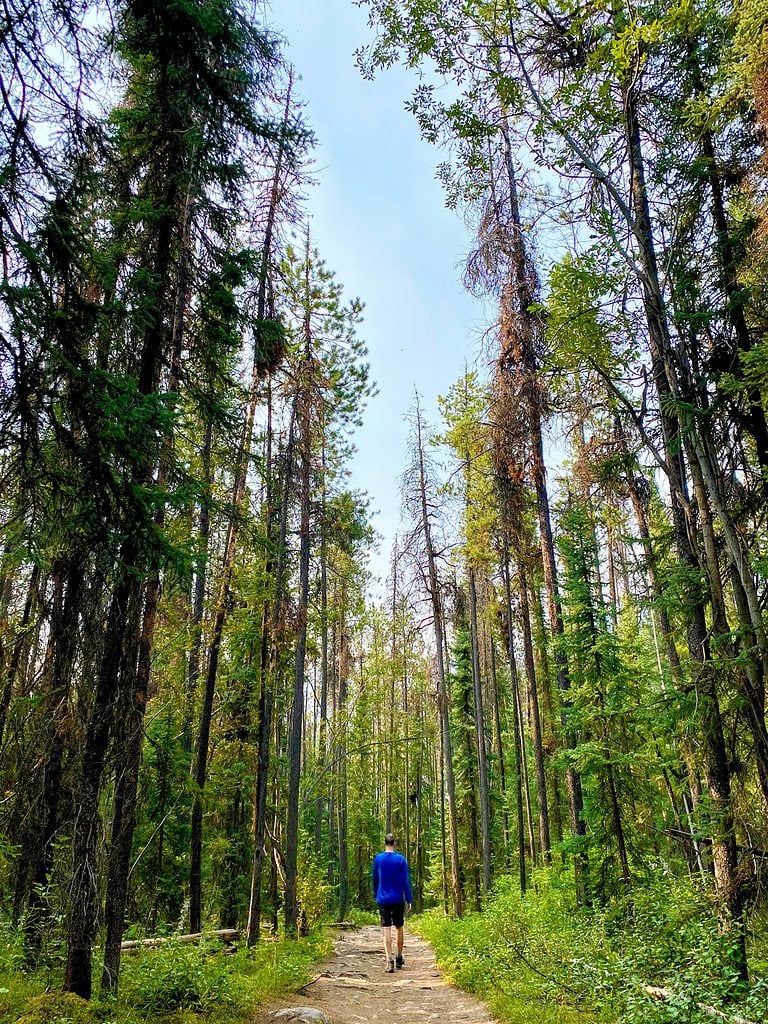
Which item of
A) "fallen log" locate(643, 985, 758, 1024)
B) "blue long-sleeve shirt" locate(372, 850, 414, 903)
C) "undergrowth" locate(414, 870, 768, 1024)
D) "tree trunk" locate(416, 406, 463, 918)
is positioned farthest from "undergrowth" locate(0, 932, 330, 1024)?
"tree trunk" locate(416, 406, 463, 918)

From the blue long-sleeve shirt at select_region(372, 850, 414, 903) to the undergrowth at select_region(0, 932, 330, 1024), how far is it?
2184 mm

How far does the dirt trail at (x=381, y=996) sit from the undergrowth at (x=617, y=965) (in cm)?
32

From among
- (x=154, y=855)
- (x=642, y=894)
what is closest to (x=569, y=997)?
(x=642, y=894)

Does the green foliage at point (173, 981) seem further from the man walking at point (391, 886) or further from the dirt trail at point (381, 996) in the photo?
the man walking at point (391, 886)

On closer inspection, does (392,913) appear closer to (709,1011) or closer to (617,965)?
(617,965)

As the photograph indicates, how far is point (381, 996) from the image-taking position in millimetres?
7867

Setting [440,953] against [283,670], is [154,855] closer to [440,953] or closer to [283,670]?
[283,670]

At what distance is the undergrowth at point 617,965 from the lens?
4293 mm

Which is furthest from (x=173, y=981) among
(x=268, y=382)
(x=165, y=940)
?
(x=268, y=382)

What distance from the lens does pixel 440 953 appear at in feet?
35.7

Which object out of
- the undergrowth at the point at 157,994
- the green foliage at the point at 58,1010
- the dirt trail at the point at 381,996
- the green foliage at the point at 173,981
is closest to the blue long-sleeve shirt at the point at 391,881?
the dirt trail at the point at 381,996

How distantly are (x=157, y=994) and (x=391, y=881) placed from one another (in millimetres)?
4602

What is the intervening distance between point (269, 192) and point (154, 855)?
14.0 metres

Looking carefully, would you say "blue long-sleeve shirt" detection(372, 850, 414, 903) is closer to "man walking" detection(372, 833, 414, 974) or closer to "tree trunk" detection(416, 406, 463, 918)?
"man walking" detection(372, 833, 414, 974)
